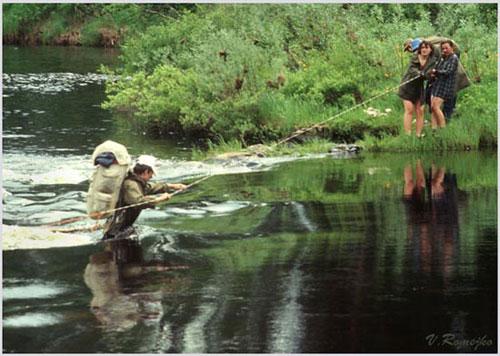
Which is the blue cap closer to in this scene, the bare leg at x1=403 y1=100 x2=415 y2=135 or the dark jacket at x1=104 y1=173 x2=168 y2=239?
the bare leg at x1=403 y1=100 x2=415 y2=135

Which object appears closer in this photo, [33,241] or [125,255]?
[125,255]

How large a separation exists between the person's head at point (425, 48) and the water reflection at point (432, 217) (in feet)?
6.00

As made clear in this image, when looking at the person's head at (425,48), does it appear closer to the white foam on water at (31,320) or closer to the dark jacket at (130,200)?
the dark jacket at (130,200)

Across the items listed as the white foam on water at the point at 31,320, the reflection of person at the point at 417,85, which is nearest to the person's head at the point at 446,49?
the reflection of person at the point at 417,85

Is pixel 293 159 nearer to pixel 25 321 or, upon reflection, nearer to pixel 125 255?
pixel 125 255

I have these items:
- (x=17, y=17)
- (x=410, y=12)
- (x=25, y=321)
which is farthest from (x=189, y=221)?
(x=17, y=17)

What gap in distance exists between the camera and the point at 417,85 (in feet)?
61.0

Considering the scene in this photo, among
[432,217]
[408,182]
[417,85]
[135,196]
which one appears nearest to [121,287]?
[135,196]

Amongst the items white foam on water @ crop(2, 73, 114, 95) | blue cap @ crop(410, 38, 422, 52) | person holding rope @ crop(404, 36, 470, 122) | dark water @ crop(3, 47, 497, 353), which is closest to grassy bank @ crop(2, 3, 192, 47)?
white foam on water @ crop(2, 73, 114, 95)

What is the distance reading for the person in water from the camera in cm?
1185

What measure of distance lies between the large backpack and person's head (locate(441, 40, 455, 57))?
25.9 feet

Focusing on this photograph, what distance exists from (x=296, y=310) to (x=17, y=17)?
185ft

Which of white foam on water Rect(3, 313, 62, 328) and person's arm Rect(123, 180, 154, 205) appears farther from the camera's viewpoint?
person's arm Rect(123, 180, 154, 205)

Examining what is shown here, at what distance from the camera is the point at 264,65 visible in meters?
22.6
